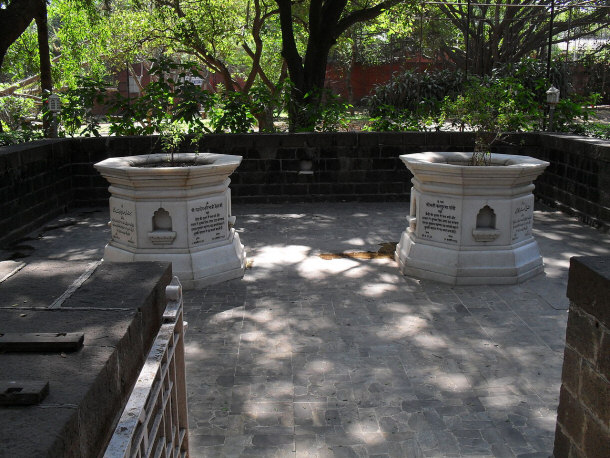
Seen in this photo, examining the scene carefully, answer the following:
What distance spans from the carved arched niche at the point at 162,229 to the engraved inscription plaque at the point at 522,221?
3692 millimetres

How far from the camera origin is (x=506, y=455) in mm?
3785

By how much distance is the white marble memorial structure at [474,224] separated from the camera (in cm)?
691

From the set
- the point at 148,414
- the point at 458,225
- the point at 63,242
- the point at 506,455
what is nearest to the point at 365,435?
the point at 506,455

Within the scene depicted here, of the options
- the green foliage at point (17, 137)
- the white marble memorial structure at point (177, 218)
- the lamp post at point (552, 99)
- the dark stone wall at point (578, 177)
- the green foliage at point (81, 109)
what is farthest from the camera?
the lamp post at point (552, 99)

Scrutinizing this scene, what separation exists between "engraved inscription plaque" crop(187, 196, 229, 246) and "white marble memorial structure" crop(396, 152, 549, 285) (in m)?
2.13

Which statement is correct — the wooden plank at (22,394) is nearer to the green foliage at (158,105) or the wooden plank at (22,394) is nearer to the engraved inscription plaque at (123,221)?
the engraved inscription plaque at (123,221)

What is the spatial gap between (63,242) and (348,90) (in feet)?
100

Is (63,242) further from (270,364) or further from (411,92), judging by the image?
(411,92)

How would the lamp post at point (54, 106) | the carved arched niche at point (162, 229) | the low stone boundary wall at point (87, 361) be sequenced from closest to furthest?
the low stone boundary wall at point (87, 361) → the carved arched niche at point (162, 229) → the lamp post at point (54, 106)

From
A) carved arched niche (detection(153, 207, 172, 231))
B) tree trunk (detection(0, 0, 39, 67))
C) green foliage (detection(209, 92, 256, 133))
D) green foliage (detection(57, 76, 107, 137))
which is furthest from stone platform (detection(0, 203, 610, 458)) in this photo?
tree trunk (detection(0, 0, 39, 67))

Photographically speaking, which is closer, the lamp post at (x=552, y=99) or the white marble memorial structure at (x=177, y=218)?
the white marble memorial structure at (x=177, y=218)

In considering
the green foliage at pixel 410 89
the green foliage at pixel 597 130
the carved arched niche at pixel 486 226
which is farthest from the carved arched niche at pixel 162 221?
the green foliage at pixel 410 89

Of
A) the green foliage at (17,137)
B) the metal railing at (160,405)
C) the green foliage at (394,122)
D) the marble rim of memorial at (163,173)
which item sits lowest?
the metal railing at (160,405)

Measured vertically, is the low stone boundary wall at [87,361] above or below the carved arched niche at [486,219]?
above
